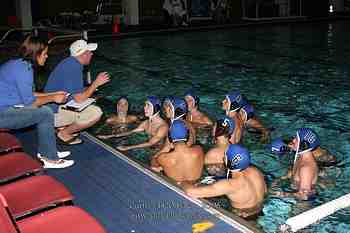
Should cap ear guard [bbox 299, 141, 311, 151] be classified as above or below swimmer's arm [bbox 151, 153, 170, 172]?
above

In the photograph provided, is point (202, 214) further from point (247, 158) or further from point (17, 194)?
point (17, 194)

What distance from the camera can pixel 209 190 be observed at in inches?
172

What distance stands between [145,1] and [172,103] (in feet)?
64.3

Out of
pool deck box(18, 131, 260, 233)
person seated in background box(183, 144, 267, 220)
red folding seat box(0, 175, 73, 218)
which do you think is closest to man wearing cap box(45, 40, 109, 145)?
pool deck box(18, 131, 260, 233)

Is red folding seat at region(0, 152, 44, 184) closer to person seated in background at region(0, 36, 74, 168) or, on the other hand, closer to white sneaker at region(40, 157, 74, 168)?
person seated in background at region(0, 36, 74, 168)

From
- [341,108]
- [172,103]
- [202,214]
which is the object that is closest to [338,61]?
[341,108]

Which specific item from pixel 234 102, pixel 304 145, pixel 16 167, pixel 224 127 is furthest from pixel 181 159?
pixel 16 167

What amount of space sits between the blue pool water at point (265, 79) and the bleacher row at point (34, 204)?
230 cm

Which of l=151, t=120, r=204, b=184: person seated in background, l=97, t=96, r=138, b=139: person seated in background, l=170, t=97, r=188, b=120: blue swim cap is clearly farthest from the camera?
l=97, t=96, r=138, b=139: person seated in background

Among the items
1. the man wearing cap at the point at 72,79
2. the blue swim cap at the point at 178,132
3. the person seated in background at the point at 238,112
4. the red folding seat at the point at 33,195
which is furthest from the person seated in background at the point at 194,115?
the red folding seat at the point at 33,195

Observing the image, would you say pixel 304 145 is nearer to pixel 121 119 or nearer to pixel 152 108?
pixel 152 108

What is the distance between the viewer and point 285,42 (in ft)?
57.8

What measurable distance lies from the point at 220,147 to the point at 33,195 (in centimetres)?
288

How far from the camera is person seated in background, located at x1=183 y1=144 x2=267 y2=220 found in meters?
4.38
